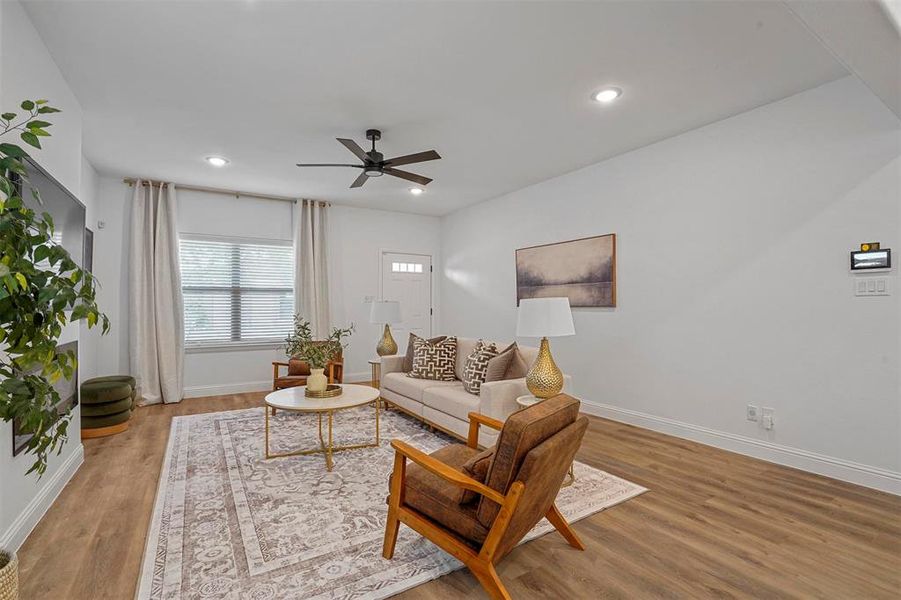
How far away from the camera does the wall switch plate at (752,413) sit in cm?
342

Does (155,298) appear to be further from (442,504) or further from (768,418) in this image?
(768,418)

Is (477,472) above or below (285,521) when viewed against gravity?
above

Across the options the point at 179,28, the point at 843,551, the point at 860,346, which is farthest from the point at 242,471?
the point at 860,346

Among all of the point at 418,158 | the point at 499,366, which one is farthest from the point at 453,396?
the point at 418,158

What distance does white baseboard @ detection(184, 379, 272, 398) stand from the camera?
18.6 feet

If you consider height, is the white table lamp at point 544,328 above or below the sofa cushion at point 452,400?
above

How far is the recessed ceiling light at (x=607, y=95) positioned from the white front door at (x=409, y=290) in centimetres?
436

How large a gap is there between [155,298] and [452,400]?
4.00m

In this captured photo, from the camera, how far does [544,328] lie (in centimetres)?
289

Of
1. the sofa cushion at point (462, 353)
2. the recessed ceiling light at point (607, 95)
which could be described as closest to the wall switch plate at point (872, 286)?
the recessed ceiling light at point (607, 95)

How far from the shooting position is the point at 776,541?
2.24m

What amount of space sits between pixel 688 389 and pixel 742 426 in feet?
1.59

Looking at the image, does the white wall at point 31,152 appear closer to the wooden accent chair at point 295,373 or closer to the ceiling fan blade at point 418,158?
the wooden accent chair at point 295,373

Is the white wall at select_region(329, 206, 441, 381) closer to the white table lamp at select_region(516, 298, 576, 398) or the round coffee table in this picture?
the round coffee table
